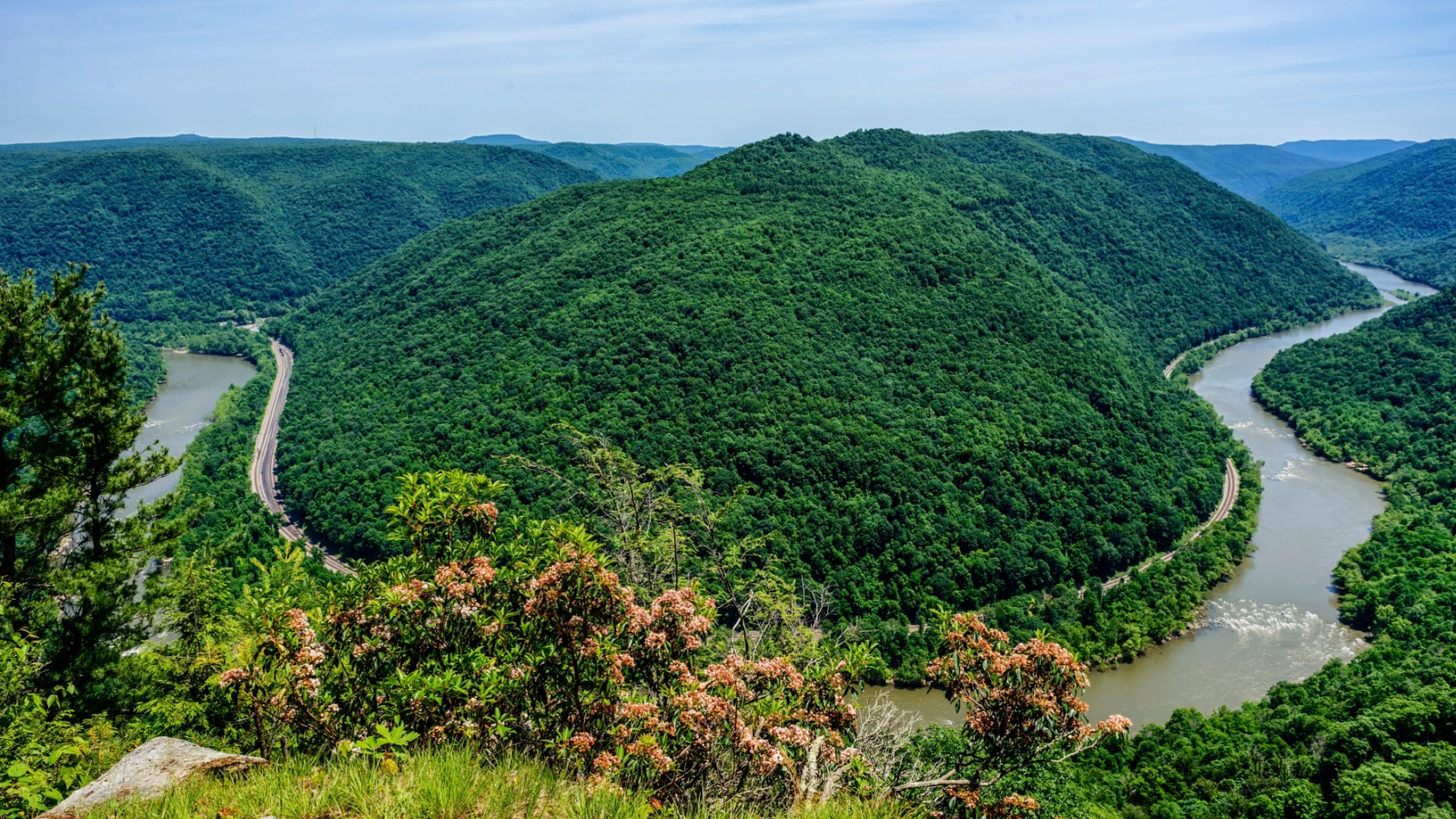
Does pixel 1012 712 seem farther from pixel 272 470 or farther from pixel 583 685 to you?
pixel 272 470

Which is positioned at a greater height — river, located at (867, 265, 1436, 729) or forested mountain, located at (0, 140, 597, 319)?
forested mountain, located at (0, 140, 597, 319)

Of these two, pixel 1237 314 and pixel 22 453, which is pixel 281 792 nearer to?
pixel 22 453

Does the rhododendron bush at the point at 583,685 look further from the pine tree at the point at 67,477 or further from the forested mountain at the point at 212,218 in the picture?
the forested mountain at the point at 212,218

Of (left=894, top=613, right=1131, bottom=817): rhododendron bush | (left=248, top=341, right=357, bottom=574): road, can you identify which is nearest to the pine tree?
(left=894, top=613, right=1131, bottom=817): rhododendron bush

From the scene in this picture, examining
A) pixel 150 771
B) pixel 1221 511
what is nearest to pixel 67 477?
pixel 150 771

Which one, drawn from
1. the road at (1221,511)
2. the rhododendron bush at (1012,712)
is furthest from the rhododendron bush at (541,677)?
the road at (1221,511)

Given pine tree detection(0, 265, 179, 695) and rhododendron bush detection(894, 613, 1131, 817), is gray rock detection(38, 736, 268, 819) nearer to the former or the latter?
rhododendron bush detection(894, 613, 1131, 817)
